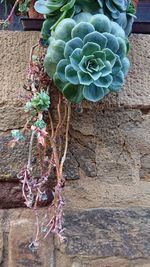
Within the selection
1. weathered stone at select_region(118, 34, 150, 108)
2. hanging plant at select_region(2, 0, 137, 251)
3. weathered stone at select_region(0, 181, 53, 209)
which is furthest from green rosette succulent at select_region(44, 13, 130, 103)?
weathered stone at select_region(0, 181, 53, 209)

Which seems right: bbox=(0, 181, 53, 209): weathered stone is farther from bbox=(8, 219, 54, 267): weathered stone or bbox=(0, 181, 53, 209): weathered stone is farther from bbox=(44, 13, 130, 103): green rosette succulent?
bbox=(44, 13, 130, 103): green rosette succulent

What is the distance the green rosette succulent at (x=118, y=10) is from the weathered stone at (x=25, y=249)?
0.51 metres

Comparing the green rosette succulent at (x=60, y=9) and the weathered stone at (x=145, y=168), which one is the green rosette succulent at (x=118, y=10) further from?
the weathered stone at (x=145, y=168)

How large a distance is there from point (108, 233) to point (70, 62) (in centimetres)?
43

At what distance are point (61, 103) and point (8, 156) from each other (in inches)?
7.2

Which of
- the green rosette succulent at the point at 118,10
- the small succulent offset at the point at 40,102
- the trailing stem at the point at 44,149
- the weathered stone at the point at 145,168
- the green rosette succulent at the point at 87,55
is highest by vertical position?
the green rosette succulent at the point at 118,10

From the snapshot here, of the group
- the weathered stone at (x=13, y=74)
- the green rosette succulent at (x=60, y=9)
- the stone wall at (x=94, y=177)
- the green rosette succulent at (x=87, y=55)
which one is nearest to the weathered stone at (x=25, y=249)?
the stone wall at (x=94, y=177)

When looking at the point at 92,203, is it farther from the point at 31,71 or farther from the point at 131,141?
the point at 31,71

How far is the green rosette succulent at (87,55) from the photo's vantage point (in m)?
0.73

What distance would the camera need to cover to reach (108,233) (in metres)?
0.91

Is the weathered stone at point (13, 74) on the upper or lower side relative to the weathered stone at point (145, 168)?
upper

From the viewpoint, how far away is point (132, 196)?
3.14ft

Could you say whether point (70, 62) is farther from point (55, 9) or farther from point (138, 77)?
point (138, 77)

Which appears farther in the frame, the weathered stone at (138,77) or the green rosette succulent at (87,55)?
the weathered stone at (138,77)
